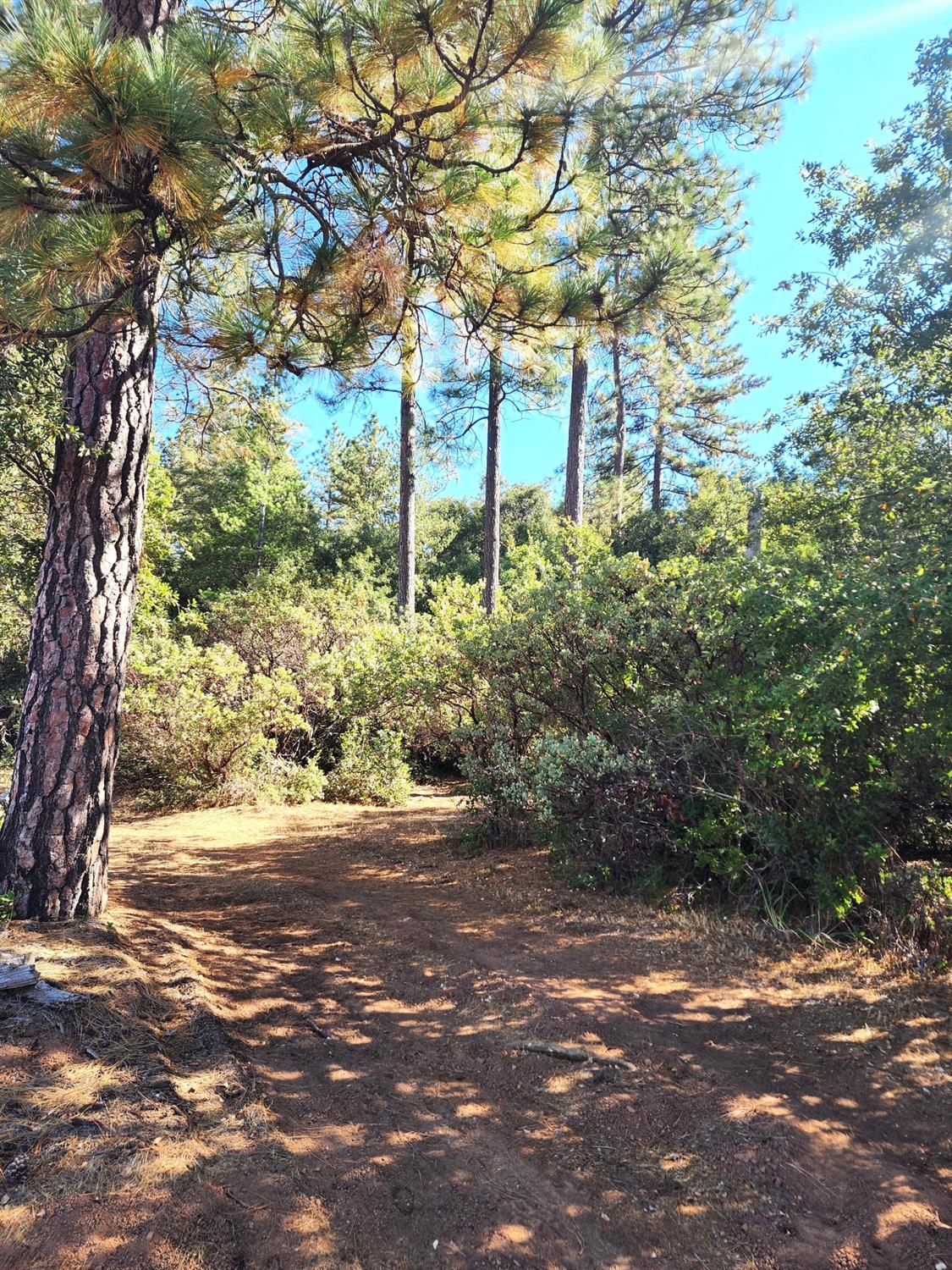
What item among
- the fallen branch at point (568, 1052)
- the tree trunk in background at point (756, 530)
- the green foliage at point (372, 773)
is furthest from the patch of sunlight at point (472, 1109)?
the green foliage at point (372, 773)

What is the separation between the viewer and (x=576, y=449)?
14.4 m

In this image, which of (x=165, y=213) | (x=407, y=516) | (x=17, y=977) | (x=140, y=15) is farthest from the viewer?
(x=407, y=516)

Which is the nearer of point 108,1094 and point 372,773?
point 108,1094

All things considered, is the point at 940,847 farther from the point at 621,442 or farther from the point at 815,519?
the point at 621,442

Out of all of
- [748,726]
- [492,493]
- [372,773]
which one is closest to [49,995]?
[748,726]

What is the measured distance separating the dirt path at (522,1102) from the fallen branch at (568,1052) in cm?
3

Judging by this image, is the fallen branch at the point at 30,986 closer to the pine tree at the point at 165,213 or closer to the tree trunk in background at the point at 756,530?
the pine tree at the point at 165,213

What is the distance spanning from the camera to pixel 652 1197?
7.73ft

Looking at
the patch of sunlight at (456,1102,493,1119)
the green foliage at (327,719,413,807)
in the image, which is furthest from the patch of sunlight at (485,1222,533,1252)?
the green foliage at (327,719,413,807)

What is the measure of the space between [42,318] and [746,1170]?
470 centimetres

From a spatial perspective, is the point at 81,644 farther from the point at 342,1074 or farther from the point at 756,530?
the point at 756,530

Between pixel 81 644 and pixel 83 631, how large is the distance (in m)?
0.08

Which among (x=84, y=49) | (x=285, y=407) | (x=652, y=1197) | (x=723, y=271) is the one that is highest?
(x=723, y=271)

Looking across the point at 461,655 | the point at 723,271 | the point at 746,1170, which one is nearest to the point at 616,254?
the point at 461,655
